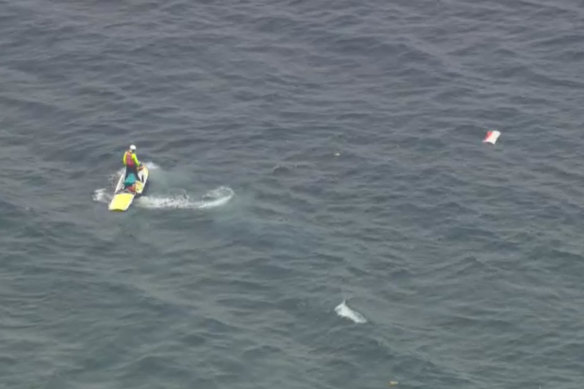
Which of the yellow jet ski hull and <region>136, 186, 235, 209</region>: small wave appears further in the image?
<region>136, 186, 235, 209</region>: small wave

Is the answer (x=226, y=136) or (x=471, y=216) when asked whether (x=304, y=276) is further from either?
(x=226, y=136)

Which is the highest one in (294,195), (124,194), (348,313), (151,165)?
(151,165)

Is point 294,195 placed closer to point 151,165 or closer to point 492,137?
point 151,165

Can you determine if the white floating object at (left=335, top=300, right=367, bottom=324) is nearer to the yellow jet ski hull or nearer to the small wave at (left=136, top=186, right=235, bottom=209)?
the small wave at (left=136, top=186, right=235, bottom=209)

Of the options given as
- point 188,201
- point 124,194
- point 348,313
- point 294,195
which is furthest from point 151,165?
point 348,313

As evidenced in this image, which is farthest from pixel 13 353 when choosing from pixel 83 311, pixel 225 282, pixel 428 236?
pixel 428 236

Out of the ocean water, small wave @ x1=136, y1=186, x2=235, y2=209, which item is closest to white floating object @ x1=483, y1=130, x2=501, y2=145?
the ocean water
